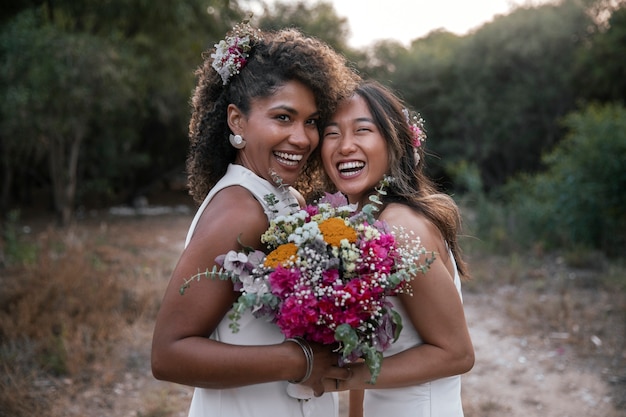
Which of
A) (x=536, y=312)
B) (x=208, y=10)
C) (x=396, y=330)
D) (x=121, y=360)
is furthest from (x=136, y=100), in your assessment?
(x=396, y=330)

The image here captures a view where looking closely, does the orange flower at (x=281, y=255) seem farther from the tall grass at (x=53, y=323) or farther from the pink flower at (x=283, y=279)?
the tall grass at (x=53, y=323)

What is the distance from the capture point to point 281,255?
72.5 inches

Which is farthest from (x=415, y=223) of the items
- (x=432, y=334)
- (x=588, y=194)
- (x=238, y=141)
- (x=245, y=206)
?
(x=588, y=194)

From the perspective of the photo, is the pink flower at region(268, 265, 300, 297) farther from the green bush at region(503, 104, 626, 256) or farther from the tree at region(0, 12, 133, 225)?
the tree at region(0, 12, 133, 225)

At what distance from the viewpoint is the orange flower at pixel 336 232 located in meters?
1.85

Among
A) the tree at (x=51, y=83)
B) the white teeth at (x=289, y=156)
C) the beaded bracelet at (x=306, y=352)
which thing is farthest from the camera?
the tree at (x=51, y=83)

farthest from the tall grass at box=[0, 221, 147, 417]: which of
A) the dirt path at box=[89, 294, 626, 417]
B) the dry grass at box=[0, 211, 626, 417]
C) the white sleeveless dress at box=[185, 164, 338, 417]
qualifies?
the white sleeveless dress at box=[185, 164, 338, 417]

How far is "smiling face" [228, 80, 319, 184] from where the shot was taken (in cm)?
225

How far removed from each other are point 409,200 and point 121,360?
3978mm

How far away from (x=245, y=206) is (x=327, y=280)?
17.6 inches

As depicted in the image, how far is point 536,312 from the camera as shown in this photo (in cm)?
695

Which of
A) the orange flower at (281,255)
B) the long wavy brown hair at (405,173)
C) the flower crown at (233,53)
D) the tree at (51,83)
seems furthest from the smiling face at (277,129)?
the tree at (51,83)

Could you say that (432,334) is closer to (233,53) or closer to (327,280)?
(327,280)

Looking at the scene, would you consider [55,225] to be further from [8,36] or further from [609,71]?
[609,71]
